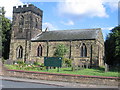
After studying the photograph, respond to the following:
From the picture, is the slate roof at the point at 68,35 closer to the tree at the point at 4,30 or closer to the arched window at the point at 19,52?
the arched window at the point at 19,52

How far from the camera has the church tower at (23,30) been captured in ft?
126

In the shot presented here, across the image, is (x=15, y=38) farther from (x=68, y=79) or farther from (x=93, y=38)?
(x=68, y=79)

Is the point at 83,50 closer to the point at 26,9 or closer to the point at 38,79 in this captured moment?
the point at 26,9

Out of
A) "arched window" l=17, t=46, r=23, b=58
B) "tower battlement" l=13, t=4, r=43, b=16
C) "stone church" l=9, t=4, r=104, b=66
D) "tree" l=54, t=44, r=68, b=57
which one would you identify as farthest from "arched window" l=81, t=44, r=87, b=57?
"tower battlement" l=13, t=4, r=43, b=16

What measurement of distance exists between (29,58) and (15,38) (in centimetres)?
689

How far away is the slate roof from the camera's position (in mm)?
33447

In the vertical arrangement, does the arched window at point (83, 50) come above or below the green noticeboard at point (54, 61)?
above

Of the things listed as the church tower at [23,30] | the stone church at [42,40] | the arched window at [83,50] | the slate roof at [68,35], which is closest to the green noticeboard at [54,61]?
the stone church at [42,40]

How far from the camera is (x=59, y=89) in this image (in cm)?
1146

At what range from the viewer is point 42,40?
3691 centimetres

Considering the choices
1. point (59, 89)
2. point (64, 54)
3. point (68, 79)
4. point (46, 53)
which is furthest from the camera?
point (46, 53)

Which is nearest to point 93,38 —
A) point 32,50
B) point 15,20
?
point 32,50

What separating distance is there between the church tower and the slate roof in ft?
7.21

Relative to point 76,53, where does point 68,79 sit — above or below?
below
